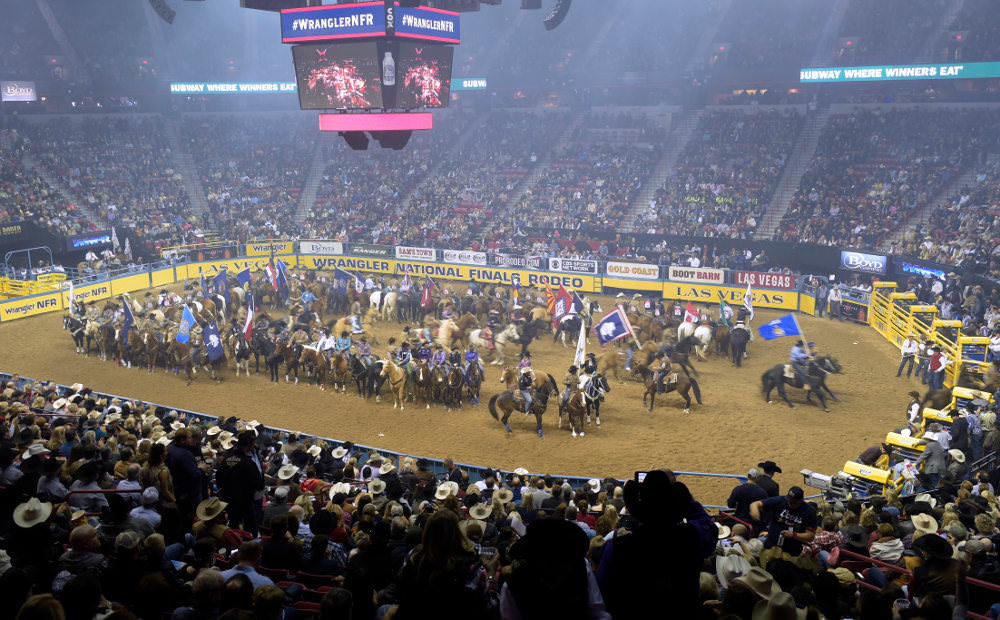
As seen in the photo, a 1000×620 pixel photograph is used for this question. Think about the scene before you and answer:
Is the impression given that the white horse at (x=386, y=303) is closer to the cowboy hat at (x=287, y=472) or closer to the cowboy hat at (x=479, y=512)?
the cowboy hat at (x=287, y=472)

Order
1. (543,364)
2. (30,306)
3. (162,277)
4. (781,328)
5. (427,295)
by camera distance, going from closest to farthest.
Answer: (781,328) → (543,364) → (427,295) → (30,306) → (162,277)

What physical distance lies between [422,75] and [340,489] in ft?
61.5

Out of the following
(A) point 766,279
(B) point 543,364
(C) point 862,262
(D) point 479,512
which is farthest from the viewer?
(C) point 862,262

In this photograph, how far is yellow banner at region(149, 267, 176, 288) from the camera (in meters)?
37.5

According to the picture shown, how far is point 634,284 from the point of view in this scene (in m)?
35.5

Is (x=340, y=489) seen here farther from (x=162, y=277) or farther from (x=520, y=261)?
(x=162, y=277)

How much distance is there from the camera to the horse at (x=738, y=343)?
24.9 metres

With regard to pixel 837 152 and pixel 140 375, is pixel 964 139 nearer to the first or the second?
pixel 837 152

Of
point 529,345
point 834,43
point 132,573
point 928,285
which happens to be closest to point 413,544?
point 132,573

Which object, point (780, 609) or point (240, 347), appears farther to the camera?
point (240, 347)

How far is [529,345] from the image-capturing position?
27.4m

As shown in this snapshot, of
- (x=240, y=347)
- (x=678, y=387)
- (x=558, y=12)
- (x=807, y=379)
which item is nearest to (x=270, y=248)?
(x=240, y=347)

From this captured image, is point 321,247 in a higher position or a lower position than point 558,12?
lower

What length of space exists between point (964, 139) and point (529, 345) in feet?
87.7
